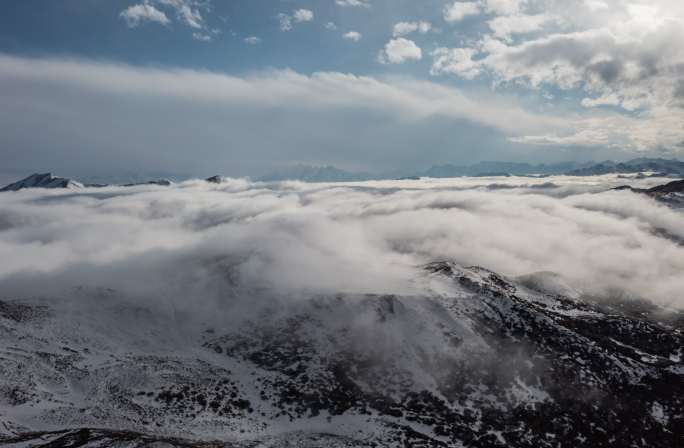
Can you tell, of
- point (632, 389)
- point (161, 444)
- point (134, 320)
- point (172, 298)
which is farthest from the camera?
point (172, 298)

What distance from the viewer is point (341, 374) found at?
100688 mm

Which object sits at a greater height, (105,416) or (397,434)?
(105,416)

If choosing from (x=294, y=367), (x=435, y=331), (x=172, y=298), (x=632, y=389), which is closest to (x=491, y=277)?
(x=435, y=331)

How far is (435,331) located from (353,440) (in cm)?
4069

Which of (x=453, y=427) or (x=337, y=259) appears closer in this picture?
(x=453, y=427)

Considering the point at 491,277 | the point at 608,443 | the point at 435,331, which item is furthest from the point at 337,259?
the point at 608,443

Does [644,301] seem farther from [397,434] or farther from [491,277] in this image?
[397,434]

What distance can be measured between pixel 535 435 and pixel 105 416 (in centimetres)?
8370

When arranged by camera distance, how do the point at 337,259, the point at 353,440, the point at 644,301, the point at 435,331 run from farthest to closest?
1. the point at 337,259
2. the point at 644,301
3. the point at 435,331
4. the point at 353,440

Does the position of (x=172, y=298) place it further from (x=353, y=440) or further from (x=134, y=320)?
(x=353, y=440)

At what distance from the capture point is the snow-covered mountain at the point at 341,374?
3231 inches

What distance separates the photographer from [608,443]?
83688mm

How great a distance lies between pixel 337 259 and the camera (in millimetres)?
191125

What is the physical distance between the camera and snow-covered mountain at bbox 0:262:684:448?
82.1 meters
